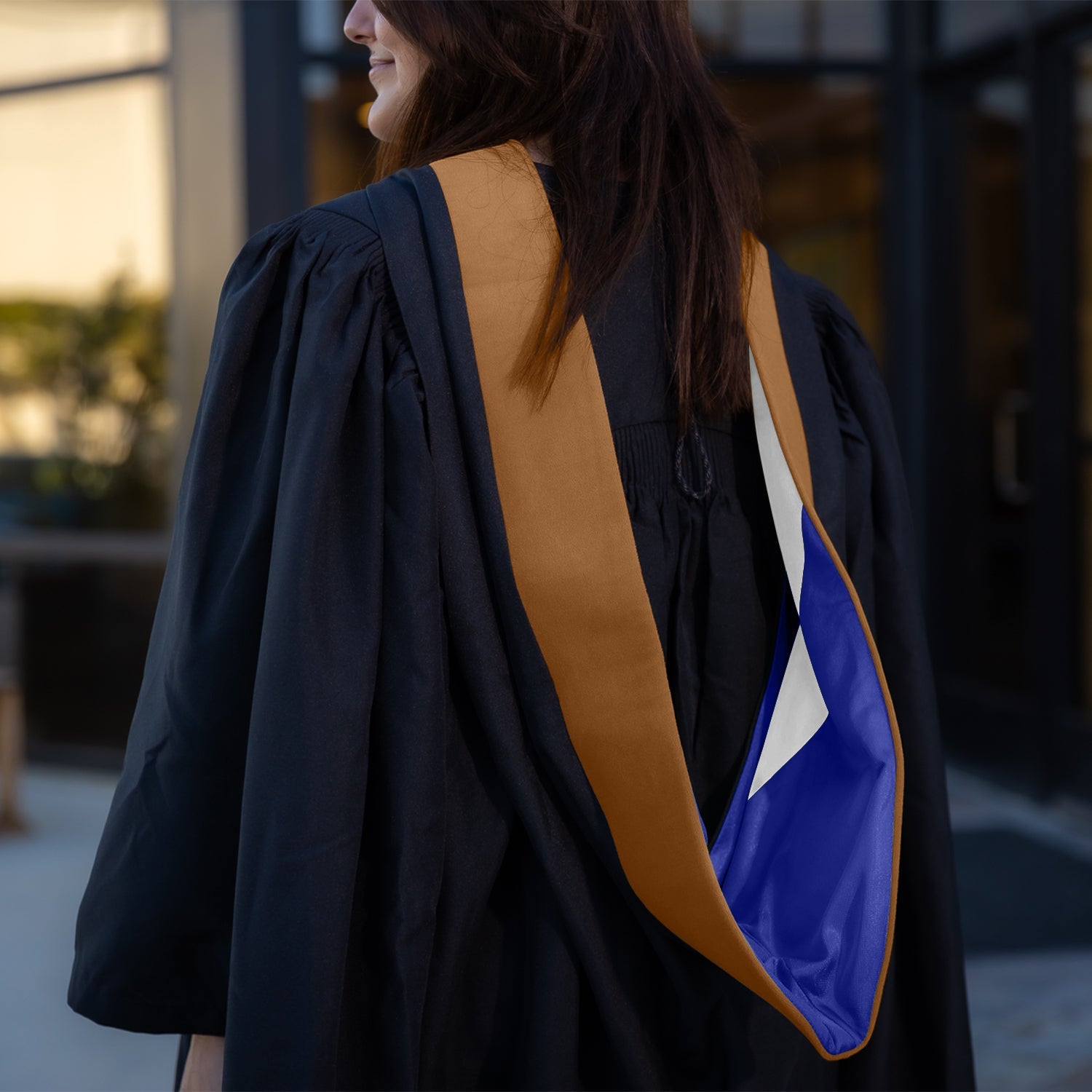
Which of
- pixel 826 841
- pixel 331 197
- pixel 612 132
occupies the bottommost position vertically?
pixel 826 841

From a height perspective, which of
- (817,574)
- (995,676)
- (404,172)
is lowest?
(995,676)

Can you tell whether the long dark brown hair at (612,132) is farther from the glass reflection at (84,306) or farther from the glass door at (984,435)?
the glass reflection at (84,306)

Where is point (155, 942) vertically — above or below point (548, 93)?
below

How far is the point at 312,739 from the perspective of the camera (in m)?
0.85

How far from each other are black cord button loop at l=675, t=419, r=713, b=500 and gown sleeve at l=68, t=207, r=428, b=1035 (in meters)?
0.27

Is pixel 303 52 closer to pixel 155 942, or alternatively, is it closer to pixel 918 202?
pixel 918 202

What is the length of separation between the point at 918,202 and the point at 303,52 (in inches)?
95.3

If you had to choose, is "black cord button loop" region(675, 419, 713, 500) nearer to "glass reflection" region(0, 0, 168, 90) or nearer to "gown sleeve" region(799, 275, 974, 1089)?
"gown sleeve" region(799, 275, 974, 1089)

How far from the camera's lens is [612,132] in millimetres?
1001

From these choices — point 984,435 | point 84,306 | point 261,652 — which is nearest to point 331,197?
point 84,306

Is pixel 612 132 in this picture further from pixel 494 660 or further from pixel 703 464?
pixel 494 660

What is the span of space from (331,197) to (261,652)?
375 centimetres

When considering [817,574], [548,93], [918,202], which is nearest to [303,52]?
[918,202]

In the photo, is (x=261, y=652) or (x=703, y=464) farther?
(x=703, y=464)
